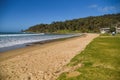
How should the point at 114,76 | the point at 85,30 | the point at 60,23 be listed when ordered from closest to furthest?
the point at 114,76 → the point at 85,30 → the point at 60,23

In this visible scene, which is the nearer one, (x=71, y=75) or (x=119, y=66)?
(x=71, y=75)

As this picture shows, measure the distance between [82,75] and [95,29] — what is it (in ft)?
332

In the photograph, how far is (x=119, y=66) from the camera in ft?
20.8

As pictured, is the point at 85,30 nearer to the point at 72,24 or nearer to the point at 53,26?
the point at 72,24

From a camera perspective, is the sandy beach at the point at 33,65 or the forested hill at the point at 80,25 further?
the forested hill at the point at 80,25

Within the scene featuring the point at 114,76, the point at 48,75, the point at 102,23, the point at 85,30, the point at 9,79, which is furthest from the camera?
the point at 85,30

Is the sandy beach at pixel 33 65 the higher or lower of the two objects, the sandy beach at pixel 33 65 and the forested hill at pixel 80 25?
the lower

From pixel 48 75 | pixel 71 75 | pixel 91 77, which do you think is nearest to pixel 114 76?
pixel 91 77

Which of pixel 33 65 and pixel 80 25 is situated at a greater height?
pixel 80 25

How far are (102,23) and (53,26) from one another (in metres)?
45.8

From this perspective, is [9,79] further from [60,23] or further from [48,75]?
[60,23]

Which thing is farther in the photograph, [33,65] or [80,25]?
[80,25]

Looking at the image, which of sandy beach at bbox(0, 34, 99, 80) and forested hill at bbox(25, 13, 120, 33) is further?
forested hill at bbox(25, 13, 120, 33)

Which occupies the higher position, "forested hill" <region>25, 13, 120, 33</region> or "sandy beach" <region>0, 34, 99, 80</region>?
"forested hill" <region>25, 13, 120, 33</region>
